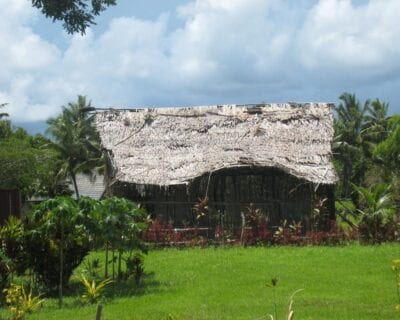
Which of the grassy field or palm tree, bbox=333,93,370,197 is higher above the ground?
palm tree, bbox=333,93,370,197

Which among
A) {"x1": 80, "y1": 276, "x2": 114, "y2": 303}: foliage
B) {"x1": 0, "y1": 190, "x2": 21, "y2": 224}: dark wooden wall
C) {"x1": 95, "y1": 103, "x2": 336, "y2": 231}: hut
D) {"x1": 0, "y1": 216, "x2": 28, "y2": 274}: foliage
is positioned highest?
{"x1": 95, "y1": 103, "x2": 336, "y2": 231}: hut

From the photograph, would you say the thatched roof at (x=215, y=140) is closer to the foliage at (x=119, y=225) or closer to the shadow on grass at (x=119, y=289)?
the shadow on grass at (x=119, y=289)

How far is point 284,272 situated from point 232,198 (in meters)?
7.56

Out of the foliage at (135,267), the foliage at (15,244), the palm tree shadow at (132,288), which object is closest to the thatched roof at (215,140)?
the palm tree shadow at (132,288)

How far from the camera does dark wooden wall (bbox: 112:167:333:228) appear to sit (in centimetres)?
1872

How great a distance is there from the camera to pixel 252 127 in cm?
2008

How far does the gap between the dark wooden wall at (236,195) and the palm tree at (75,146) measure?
63.4 feet

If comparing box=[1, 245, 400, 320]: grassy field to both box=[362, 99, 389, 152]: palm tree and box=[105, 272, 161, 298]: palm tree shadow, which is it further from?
box=[362, 99, 389, 152]: palm tree

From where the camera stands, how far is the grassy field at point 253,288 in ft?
27.7

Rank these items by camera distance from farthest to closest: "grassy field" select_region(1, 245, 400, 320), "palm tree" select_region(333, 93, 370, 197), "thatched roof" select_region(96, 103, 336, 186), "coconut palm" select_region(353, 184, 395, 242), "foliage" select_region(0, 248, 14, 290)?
"palm tree" select_region(333, 93, 370, 197) < "thatched roof" select_region(96, 103, 336, 186) < "coconut palm" select_region(353, 184, 395, 242) < "foliage" select_region(0, 248, 14, 290) < "grassy field" select_region(1, 245, 400, 320)

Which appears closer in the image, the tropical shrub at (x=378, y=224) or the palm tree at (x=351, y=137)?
the tropical shrub at (x=378, y=224)

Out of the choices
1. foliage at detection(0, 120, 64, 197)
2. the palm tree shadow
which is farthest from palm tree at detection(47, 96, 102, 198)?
the palm tree shadow

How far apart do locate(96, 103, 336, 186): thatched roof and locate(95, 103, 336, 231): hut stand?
0.03 m

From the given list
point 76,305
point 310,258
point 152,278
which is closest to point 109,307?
point 76,305
